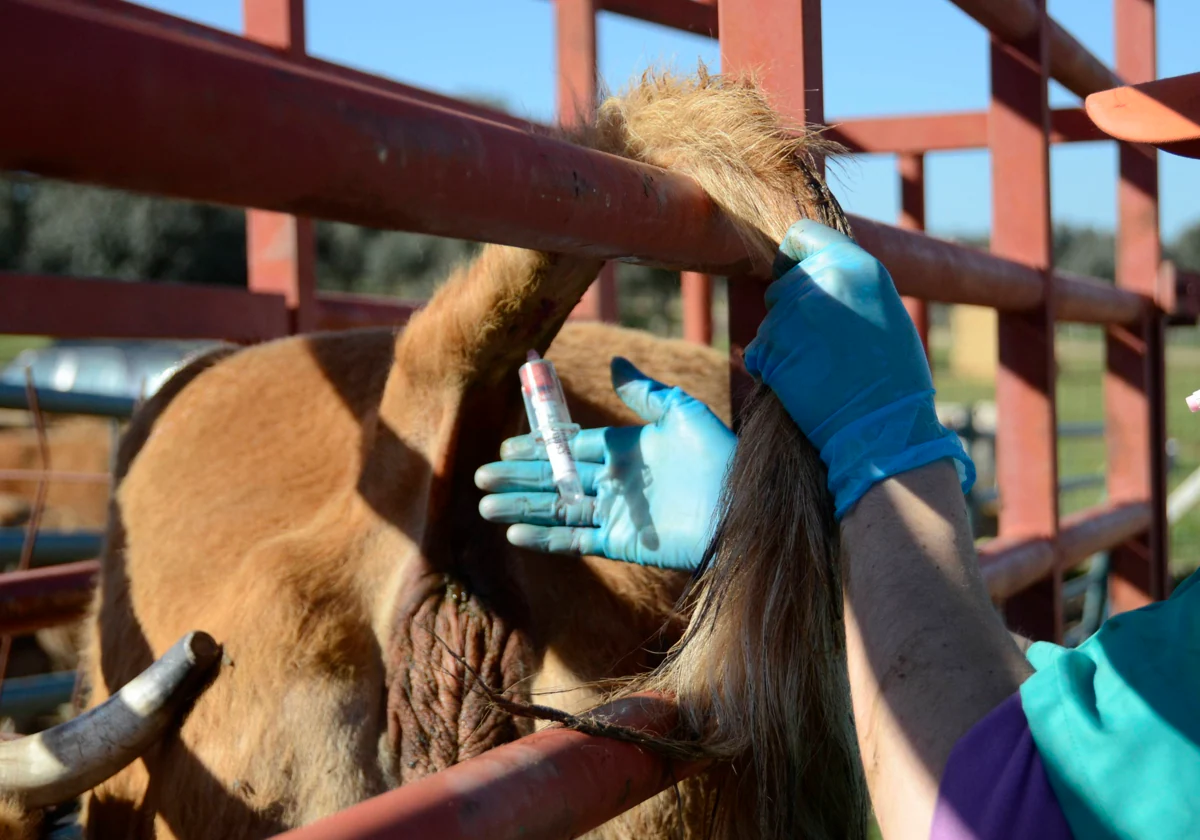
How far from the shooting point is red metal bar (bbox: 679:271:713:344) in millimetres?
3615

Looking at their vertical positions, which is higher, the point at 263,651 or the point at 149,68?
the point at 149,68

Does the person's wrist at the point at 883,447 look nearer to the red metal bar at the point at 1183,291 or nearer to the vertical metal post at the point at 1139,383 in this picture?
the vertical metal post at the point at 1139,383

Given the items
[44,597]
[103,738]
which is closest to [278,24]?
[44,597]

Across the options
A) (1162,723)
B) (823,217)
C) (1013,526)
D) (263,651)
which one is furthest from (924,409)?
(1013,526)

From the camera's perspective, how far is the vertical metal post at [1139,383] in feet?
11.4

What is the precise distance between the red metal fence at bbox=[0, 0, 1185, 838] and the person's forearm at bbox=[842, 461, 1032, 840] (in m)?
0.24

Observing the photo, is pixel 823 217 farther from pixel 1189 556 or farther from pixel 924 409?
pixel 1189 556

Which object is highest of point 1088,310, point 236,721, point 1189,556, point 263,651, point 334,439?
point 1088,310

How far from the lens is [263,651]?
5.00 feet

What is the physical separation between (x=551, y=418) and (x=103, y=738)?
75 cm

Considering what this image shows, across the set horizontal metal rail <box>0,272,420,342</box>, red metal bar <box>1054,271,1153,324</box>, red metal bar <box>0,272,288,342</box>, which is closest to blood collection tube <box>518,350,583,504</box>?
horizontal metal rail <box>0,272,420,342</box>

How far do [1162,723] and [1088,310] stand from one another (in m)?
2.15

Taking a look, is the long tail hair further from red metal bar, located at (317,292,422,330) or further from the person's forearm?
red metal bar, located at (317,292,422,330)

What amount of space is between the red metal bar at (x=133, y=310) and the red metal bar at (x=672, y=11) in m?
1.55
